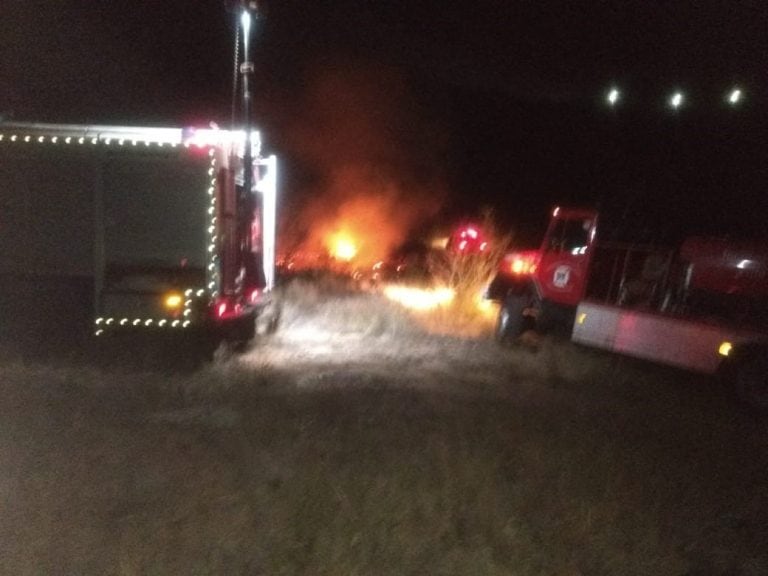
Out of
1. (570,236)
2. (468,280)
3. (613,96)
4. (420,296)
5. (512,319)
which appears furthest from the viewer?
(613,96)

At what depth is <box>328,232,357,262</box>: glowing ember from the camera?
2569 cm

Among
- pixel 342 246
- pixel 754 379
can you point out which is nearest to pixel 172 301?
pixel 754 379

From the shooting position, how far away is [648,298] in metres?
12.3

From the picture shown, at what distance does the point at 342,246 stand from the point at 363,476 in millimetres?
20369

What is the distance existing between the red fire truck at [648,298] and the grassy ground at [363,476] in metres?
0.73

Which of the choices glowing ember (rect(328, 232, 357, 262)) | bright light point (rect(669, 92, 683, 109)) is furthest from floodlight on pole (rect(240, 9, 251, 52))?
bright light point (rect(669, 92, 683, 109))

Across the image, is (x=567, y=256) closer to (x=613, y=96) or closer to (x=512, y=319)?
(x=512, y=319)

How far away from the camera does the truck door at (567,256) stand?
1348 centimetres

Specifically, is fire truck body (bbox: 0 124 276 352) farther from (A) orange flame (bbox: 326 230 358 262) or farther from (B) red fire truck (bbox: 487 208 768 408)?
(A) orange flame (bbox: 326 230 358 262)

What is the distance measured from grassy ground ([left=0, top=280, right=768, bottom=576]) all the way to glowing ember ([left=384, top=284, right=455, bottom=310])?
6215 millimetres

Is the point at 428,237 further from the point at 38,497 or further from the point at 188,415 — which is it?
the point at 38,497

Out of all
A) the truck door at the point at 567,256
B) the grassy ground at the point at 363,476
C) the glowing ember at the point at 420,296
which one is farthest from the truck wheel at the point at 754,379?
the glowing ember at the point at 420,296

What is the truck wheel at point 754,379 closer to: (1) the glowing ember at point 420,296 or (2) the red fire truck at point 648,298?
(2) the red fire truck at point 648,298

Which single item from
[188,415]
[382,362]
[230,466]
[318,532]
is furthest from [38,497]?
[382,362]
